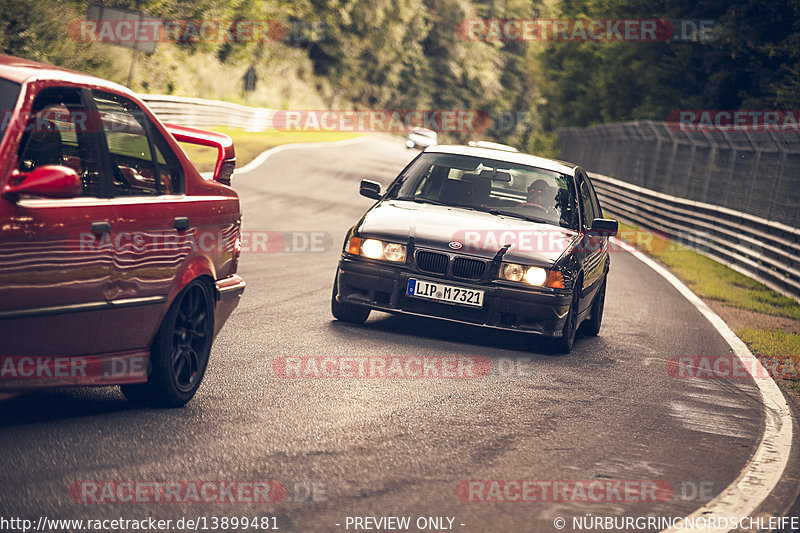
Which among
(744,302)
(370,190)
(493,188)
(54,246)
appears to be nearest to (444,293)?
(493,188)

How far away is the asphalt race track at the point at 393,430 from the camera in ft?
15.4

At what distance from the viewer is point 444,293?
28.7ft

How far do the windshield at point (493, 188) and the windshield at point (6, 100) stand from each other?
5210 millimetres

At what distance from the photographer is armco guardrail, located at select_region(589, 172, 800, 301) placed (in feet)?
52.0

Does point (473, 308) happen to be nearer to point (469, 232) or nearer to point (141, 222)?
point (469, 232)

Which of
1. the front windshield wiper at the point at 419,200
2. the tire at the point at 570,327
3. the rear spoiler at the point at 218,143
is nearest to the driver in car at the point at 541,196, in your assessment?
the front windshield wiper at the point at 419,200

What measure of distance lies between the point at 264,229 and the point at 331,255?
285 centimetres

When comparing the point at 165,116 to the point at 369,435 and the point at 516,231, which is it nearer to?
the point at 516,231

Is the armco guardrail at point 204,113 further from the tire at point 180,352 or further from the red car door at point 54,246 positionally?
the red car door at point 54,246

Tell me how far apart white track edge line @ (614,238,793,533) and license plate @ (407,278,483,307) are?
2.26 meters

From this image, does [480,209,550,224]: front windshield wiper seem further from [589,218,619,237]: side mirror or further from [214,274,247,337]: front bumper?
[214,274,247,337]: front bumper

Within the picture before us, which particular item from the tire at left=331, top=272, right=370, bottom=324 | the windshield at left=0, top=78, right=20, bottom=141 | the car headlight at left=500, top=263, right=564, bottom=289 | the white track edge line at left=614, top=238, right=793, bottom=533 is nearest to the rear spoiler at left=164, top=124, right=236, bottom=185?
the windshield at left=0, top=78, right=20, bottom=141

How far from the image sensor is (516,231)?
917cm

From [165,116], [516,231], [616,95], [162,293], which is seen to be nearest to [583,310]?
[516,231]
